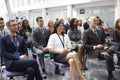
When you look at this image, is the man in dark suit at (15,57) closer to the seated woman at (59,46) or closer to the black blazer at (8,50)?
the black blazer at (8,50)

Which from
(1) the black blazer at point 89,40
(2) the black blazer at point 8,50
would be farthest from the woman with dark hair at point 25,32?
(2) the black blazer at point 8,50

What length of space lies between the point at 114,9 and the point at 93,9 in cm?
206

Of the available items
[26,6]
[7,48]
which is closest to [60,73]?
[7,48]

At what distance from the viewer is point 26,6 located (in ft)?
78.3

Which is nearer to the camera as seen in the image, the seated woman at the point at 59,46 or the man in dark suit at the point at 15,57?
the man in dark suit at the point at 15,57

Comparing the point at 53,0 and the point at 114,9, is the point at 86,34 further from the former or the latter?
the point at 53,0

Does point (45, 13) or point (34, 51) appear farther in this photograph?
point (45, 13)

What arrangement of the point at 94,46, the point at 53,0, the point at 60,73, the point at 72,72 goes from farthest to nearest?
the point at 53,0 → the point at 60,73 → the point at 94,46 → the point at 72,72

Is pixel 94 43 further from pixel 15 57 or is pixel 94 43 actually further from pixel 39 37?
pixel 15 57

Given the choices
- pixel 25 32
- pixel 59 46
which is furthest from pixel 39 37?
pixel 59 46

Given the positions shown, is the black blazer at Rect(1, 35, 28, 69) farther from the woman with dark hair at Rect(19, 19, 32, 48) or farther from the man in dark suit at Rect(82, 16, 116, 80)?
the woman with dark hair at Rect(19, 19, 32, 48)

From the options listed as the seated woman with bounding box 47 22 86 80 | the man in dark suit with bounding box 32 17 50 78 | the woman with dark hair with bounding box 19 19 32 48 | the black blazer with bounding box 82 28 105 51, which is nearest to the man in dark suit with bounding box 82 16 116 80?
the black blazer with bounding box 82 28 105 51

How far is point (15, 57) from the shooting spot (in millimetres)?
3912

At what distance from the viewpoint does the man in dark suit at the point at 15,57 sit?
151 inches
